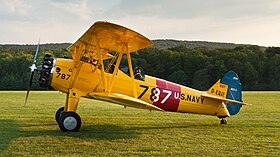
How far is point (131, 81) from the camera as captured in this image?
9609 millimetres

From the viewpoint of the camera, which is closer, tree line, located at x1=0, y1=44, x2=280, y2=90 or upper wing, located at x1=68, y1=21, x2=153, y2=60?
upper wing, located at x1=68, y1=21, x2=153, y2=60

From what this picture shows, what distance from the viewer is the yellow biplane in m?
8.35

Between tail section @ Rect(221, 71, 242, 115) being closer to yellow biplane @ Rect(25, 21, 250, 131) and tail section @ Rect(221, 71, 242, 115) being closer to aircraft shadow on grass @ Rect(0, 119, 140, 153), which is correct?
yellow biplane @ Rect(25, 21, 250, 131)

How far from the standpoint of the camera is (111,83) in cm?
898

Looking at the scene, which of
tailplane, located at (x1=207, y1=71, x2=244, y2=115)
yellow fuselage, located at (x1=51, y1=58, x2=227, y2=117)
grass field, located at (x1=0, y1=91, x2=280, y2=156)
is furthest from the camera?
tailplane, located at (x1=207, y1=71, x2=244, y2=115)

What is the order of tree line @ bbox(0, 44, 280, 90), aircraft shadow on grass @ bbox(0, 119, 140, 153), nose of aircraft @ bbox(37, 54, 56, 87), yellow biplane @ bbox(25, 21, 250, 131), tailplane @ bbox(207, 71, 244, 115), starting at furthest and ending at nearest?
1. tree line @ bbox(0, 44, 280, 90)
2. tailplane @ bbox(207, 71, 244, 115)
3. nose of aircraft @ bbox(37, 54, 56, 87)
4. yellow biplane @ bbox(25, 21, 250, 131)
5. aircraft shadow on grass @ bbox(0, 119, 140, 153)

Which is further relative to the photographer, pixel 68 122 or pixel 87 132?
pixel 87 132

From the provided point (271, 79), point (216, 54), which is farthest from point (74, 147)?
point (216, 54)

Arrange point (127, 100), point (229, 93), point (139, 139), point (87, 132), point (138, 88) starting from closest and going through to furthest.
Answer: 1. point (139, 139)
2. point (127, 100)
3. point (87, 132)
4. point (138, 88)
5. point (229, 93)

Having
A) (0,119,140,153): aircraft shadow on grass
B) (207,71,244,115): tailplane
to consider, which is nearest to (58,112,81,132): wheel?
(0,119,140,153): aircraft shadow on grass

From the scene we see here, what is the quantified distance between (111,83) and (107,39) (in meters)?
1.24

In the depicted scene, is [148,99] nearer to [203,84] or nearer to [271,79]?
[203,84]

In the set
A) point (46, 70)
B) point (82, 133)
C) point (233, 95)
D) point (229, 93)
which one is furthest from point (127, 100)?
point (233, 95)

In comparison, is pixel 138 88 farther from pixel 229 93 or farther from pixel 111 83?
pixel 229 93
